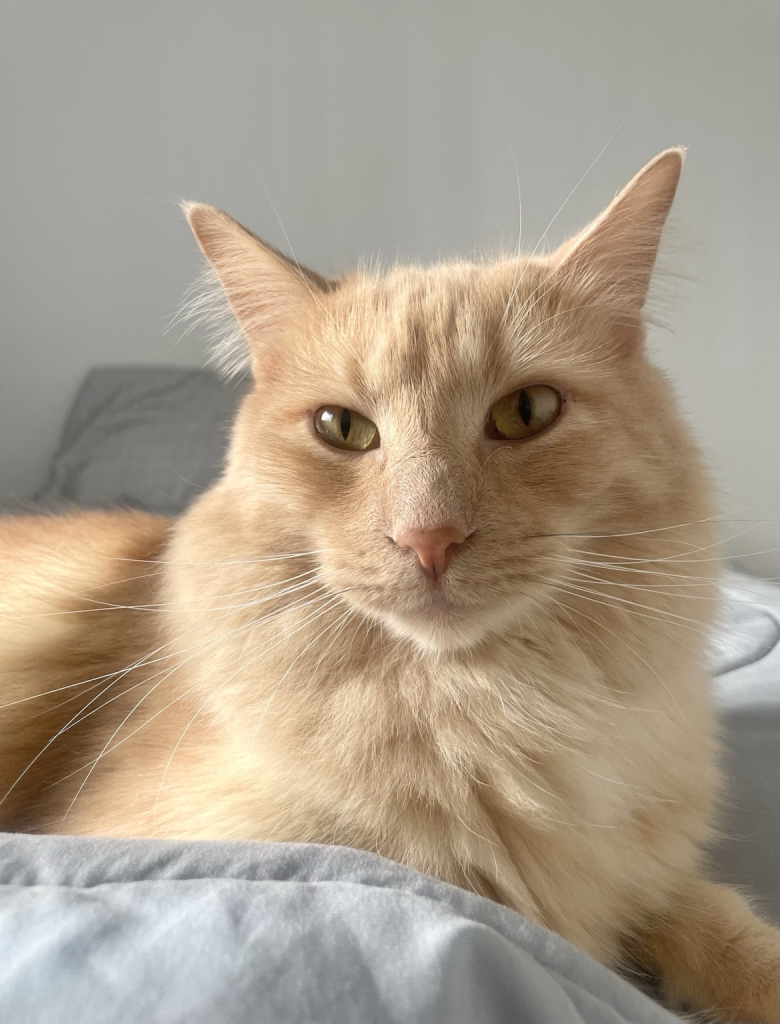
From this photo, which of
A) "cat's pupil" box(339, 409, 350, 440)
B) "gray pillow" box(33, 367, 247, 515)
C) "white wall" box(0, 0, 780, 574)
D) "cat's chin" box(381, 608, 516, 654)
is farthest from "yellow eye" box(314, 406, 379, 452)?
"white wall" box(0, 0, 780, 574)

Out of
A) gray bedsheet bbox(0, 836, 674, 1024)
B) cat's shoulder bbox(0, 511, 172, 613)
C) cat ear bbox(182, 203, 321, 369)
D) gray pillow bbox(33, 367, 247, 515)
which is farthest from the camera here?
gray pillow bbox(33, 367, 247, 515)

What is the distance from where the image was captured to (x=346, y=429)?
0.94 metres

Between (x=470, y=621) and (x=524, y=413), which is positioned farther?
(x=524, y=413)

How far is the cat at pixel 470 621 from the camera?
78cm

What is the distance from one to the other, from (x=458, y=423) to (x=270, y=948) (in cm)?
55

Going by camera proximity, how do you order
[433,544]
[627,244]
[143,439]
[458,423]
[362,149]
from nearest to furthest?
[433,544] < [458,423] < [627,244] < [143,439] < [362,149]

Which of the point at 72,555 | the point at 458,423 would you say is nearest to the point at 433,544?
the point at 458,423

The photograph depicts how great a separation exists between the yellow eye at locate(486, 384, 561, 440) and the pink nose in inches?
7.0

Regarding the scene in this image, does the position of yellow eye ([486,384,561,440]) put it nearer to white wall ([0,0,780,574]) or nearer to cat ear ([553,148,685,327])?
cat ear ([553,148,685,327])

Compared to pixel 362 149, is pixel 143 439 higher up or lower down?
lower down

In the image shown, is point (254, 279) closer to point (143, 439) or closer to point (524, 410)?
point (524, 410)

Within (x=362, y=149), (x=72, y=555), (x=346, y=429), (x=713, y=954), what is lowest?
(x=713, y=954)

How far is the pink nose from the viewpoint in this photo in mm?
745

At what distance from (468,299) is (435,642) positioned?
0.44m
